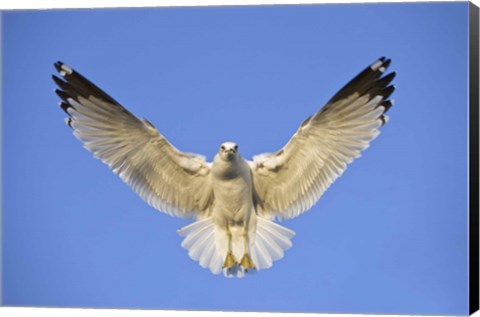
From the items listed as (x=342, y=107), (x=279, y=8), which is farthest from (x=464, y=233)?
(x=279, y=8)

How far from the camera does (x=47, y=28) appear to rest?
437 cm

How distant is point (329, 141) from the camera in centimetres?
421

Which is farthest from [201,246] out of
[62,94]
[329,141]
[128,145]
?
[62,94]

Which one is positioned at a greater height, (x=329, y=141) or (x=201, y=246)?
(x=329, y=141)

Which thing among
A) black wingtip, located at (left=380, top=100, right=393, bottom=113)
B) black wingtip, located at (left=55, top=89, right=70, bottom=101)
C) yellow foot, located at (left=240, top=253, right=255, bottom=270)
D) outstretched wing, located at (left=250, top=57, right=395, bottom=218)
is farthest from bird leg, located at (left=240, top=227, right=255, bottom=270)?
black wingtip, located at (left=55, top=89, right=70, bottom=101)

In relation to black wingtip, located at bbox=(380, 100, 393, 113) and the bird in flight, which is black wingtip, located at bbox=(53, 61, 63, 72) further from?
black wingtip, located at bbox=(380, 100, 393, 113)

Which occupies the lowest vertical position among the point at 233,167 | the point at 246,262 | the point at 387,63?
the point at 246,262

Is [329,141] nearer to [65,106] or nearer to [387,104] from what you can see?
[387,104]

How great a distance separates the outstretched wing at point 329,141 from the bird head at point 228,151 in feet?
0.43

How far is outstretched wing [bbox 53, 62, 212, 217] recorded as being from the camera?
4.25 m

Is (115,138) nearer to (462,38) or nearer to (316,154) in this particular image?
(316,154)

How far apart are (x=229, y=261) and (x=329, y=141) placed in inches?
22.8

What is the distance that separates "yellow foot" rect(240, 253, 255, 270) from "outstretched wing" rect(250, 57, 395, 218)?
254 mm

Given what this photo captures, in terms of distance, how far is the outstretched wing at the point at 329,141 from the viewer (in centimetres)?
414
